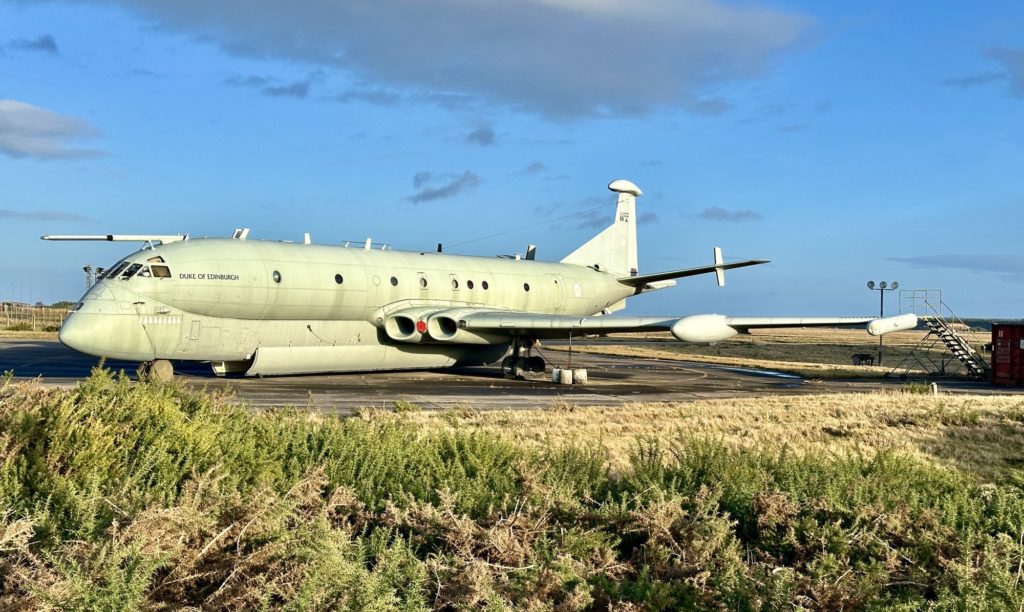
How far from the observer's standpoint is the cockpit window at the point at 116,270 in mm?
22875

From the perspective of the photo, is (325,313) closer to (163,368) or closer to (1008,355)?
(163,368)

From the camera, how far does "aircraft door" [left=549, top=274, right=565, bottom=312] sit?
34125mm

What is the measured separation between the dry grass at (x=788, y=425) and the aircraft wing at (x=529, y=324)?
4.89 m

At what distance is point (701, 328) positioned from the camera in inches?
956

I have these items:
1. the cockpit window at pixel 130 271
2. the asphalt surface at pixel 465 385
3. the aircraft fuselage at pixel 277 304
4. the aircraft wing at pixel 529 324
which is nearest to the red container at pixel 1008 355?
the asphalt surface at pixel 465 385

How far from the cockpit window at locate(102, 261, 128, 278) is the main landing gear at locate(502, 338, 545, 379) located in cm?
1275

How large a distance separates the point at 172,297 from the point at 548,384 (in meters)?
11.6

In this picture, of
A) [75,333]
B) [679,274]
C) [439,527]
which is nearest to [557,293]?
[679,274]

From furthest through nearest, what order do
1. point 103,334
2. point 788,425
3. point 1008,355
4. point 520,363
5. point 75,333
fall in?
point 1008,355
point 520,363
point 103,334
point 75,333
point 788,425

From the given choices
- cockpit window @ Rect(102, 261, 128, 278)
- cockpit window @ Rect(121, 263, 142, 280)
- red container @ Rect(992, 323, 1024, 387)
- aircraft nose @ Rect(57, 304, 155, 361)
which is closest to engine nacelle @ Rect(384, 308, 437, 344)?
aircraft nose @ Rect(57, 304, 155, 361)

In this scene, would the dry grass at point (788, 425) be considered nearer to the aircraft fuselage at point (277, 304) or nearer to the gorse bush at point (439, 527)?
the gorse bush at point (439, 527)

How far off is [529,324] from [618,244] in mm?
13143

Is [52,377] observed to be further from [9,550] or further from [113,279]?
[9,550]

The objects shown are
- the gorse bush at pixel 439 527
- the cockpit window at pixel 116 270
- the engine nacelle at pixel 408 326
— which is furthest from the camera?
the engine nacelle at pixel 408 326
